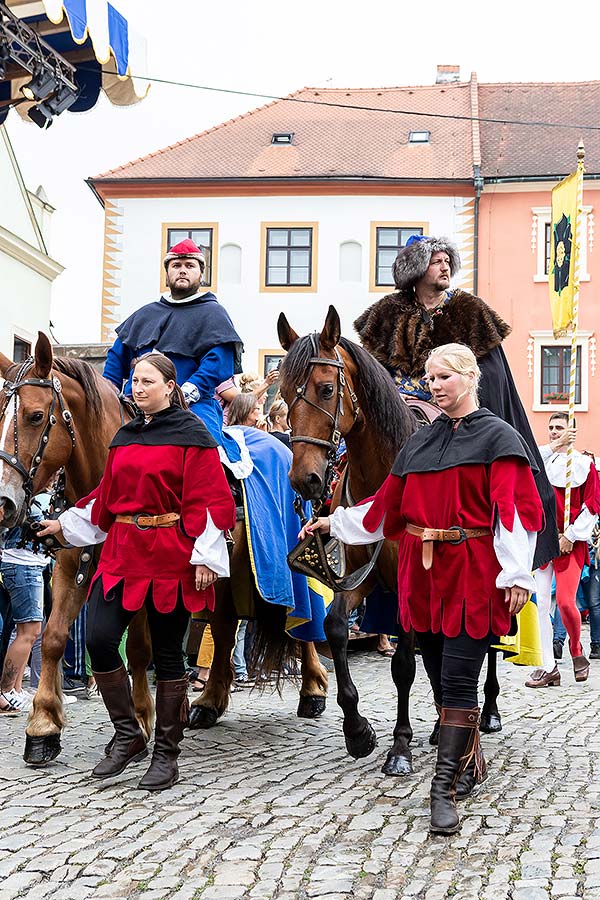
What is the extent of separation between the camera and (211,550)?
4777 mm

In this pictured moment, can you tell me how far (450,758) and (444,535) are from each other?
833 mm

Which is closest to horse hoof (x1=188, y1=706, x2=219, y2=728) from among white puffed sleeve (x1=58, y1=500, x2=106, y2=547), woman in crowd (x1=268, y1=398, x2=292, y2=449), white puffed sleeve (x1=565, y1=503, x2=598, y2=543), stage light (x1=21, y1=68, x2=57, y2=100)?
white puffed sleeve (x1=58, y1=500, x2=106, y2=547)

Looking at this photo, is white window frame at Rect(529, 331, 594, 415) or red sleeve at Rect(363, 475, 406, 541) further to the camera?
white window frame at Rect(529, 331, 594, 415)

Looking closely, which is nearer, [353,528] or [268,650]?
[353,528]

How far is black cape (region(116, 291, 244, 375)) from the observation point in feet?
20.0

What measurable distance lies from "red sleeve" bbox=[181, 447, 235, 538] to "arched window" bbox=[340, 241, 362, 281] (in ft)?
82.4

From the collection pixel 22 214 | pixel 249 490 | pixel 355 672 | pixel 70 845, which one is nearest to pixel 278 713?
pixel 249 490

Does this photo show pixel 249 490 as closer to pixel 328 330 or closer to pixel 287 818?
pixel 328 330

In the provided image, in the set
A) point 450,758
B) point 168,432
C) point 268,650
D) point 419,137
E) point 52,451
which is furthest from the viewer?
point 419,137

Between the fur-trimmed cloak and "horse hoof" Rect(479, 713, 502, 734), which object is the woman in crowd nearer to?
the fur-trimmed cloak

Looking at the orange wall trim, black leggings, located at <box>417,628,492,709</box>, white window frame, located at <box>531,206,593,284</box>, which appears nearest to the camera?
black leggings, located at <box>417,628,492,709</box>

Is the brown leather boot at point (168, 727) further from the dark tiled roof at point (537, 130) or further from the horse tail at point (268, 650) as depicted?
the dark tiled roof at point (537, 130)

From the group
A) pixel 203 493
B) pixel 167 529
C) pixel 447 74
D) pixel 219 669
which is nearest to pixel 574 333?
pixel 219 669

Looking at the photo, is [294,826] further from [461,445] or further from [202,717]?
[202,717]
